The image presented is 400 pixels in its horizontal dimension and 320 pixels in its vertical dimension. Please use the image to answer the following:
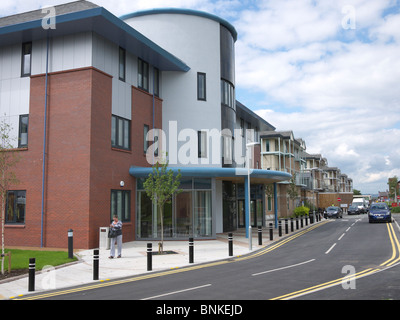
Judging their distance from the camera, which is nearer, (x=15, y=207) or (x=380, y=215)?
(x=15, y=207)

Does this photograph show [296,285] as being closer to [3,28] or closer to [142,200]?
[142,200]

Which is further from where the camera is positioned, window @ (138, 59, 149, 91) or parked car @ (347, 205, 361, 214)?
parked car @ (347, 205, 361, 214)

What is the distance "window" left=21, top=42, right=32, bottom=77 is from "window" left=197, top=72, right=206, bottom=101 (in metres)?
10.9

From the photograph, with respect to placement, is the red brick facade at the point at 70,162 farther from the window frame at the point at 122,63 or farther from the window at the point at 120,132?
the window frame at the point at 122,63

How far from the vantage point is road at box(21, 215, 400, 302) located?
30.9 ft

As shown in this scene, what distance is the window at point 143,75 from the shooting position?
79.9 ft

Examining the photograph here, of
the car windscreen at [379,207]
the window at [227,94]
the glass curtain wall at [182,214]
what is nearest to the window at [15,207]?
the glass curtain wall at [182,214]

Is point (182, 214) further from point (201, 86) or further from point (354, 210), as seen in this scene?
point (354, 210)

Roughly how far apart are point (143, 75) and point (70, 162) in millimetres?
7973

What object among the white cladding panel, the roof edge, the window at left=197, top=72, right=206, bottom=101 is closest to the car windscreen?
the white cladding panel

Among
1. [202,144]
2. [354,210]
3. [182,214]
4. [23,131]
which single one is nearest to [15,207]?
[23,131]

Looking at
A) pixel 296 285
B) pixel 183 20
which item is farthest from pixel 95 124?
pixel 296 285

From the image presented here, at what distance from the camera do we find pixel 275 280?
1124cm

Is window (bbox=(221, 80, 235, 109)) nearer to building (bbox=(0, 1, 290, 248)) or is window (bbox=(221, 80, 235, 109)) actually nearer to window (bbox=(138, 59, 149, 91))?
building (bbox=(0, 1, 290, 248))
